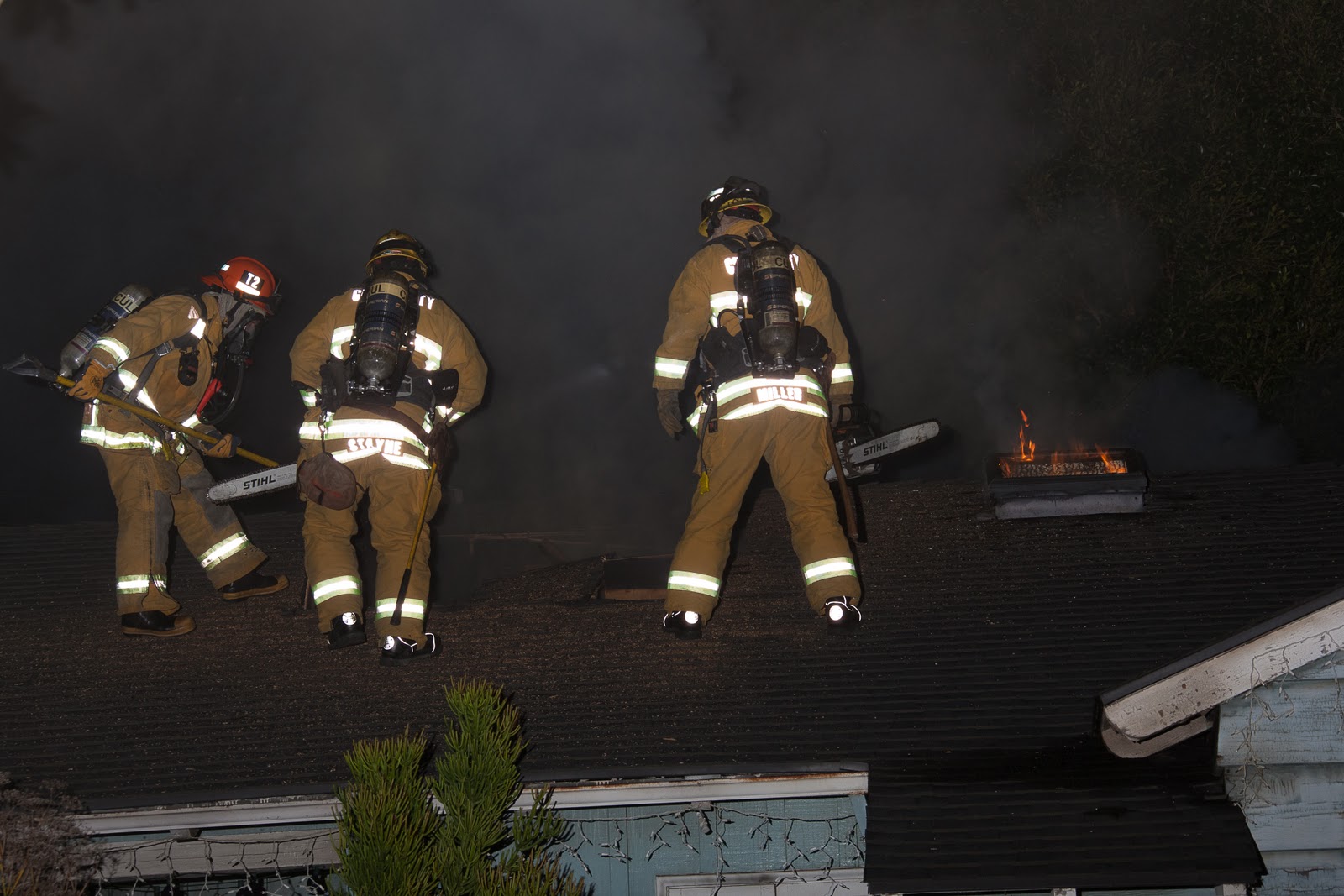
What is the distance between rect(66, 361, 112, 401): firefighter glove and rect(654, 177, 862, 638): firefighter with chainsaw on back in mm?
2638

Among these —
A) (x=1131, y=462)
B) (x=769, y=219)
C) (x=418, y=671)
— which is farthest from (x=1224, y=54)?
(x=418, y=671)

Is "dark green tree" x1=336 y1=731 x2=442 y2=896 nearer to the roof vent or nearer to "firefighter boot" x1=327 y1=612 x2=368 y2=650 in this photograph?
"firefighter boot" x1=327 y1=612 x2=368 y2=650

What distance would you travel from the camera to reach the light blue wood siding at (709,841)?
181 inches

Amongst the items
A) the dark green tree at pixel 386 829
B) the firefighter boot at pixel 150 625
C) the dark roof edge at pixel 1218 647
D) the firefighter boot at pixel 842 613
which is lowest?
the dark green tree at pixel 386 829

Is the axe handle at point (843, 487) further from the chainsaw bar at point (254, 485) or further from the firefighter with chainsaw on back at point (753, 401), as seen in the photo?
the chainsaw bar at point (254, 485)

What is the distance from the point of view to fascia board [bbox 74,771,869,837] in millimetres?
4211

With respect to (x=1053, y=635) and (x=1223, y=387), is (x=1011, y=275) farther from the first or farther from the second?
(x=1053, y=635)

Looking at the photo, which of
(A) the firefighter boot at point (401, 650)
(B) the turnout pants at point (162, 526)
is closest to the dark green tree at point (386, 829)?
(A) the firefighter boot at point (401, 650)

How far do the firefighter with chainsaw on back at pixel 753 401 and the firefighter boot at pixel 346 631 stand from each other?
4.48 ft

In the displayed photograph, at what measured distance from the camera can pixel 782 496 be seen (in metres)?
5.17

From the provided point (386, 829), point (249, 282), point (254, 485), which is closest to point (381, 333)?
point (254, 485)

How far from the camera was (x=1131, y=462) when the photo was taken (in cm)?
594

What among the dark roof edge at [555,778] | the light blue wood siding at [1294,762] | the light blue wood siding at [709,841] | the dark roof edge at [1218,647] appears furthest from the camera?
the light blue wood siding at [709,841]

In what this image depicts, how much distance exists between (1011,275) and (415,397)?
24.7ft
